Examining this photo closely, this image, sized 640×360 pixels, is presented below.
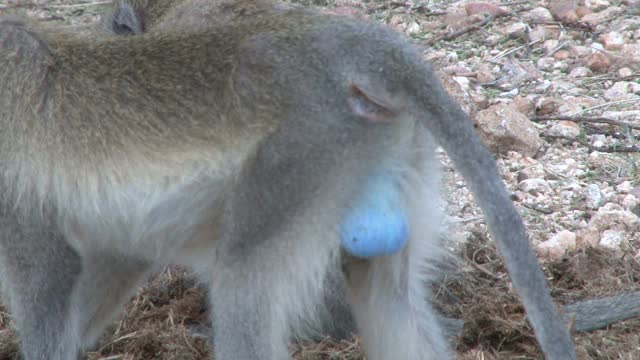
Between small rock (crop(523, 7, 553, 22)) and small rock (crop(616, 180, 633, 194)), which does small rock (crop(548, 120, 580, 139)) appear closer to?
small rock (crop(616, 180, 633, 194))

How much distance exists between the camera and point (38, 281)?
4297 mm

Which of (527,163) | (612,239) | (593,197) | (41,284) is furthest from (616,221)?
(41,284)

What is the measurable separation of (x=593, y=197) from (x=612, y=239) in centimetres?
37

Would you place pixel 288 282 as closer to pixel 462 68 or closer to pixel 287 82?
pixel 287 82

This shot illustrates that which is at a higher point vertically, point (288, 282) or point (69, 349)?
point (288, 282)

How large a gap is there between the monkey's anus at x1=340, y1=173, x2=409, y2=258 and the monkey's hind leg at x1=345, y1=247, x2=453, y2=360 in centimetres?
27

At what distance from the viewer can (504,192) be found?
3.93 meters

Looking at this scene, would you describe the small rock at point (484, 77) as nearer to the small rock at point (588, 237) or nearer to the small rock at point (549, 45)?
the small rock at point (549, 45)

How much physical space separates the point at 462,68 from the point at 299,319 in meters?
3.00

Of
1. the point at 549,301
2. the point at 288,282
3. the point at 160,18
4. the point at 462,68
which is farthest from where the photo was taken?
the point at 462,68

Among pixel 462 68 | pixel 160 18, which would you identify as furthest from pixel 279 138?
pixel 462 68

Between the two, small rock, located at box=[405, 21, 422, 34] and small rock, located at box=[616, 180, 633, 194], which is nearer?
small rock, located at box=[616, 180, 633, 194]

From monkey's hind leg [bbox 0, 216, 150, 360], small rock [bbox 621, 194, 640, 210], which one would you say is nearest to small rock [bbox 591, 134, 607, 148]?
small rock [bbox 621, 194, 640, 210]

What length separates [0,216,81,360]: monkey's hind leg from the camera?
14.1 feet
